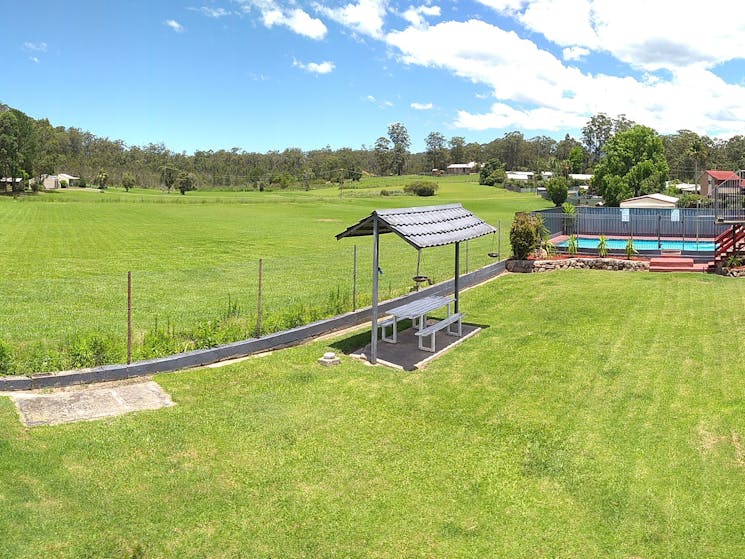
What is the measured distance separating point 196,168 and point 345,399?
513 ft

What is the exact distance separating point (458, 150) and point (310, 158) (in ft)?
145

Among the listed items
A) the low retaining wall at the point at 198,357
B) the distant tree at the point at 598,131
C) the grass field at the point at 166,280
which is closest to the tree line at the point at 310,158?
the distant tree at the point at 598,131

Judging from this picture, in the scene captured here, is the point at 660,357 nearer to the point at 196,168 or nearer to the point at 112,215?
the point at 112,215

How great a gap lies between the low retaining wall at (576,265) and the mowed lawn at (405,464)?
1009 cm

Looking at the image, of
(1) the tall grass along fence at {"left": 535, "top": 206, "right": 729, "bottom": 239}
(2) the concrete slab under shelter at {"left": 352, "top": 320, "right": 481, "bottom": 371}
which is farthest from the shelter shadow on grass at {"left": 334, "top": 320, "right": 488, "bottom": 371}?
(1) the tall grass along fence at {"left": 535, "top": 206, "right": 729, "bottom": 239}

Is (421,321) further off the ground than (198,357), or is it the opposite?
(421,321)

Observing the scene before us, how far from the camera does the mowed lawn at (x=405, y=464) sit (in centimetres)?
529

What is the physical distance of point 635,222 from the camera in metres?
33.7

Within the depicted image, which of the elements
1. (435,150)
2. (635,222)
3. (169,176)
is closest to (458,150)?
(435,150)

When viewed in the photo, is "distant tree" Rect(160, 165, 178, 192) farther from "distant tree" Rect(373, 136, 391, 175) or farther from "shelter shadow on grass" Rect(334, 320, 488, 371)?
"shelter shadow on grass" Rect(334, 320, 488, 371)

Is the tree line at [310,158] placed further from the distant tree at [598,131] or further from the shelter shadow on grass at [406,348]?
the shelter shadow on grass at [406,348]

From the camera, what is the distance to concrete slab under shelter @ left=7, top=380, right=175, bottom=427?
752cm

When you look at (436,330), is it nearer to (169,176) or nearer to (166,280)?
(166,280)

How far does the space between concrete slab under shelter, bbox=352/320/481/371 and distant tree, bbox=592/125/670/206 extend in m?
59.0
